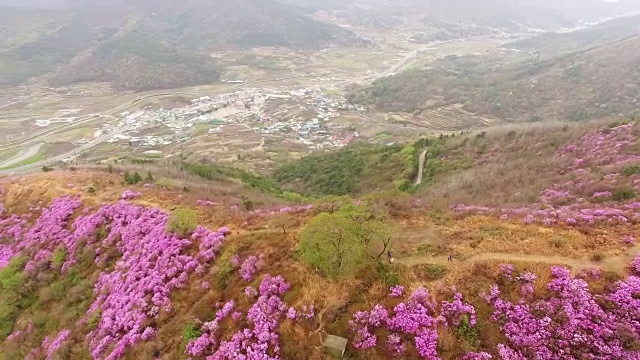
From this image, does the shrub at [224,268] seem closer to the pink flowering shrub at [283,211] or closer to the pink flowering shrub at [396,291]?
the pink flowering shrub at [283,211]

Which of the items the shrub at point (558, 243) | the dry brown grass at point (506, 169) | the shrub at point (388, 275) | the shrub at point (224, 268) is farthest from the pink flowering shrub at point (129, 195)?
the shrub at point (558, 243)

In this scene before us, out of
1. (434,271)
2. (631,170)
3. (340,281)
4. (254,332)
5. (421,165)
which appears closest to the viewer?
(254,332)

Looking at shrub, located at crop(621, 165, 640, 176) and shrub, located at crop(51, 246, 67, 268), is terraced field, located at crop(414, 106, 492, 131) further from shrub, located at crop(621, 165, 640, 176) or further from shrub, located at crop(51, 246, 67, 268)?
shrub, located at crop(51, 246, 67, 268)

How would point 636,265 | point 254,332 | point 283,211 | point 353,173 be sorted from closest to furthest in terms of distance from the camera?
point 254,332 → point 636,265 → point 283,211 → point 353,173

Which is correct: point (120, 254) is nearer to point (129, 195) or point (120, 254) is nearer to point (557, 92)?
point (129, 195)

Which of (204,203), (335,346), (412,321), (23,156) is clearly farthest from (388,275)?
(23,156)

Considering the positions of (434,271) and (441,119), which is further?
(441,119)

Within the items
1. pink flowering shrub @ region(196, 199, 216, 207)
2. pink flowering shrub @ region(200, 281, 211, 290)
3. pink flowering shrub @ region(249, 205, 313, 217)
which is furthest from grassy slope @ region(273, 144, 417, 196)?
pink flowering shrub @ region(200, 281, 211, 290)
